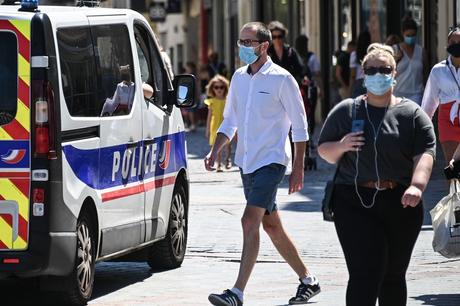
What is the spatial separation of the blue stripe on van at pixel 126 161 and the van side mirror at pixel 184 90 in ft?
0.91

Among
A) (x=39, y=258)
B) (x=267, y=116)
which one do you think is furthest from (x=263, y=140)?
(x=39, y=258)

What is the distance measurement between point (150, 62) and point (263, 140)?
6.49ft

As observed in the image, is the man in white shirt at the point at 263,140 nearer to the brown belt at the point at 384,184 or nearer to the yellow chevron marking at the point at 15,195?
the yellow chevron marking at the point at 15,195

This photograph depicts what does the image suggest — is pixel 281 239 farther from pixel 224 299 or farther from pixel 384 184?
pixel 384 184

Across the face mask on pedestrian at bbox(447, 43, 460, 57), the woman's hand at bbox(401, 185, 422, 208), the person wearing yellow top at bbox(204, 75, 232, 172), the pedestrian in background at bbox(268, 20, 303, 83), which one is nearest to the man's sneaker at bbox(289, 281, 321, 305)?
the woman's hand at bbox(401, 185, 422, 208)

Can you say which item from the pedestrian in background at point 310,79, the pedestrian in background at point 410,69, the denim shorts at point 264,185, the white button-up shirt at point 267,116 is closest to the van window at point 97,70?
the white button-up shirt at point 267,116

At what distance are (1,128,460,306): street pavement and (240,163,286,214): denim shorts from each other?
0.73 m

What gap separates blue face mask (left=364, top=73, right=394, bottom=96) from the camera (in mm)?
7852

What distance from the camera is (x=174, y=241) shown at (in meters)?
11.8

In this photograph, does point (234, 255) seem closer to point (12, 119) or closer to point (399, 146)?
point (12, 119)

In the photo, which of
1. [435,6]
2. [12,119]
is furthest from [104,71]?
[435,6]

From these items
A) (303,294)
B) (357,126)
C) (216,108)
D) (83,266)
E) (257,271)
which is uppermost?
(357,126)

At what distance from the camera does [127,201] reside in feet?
34.8

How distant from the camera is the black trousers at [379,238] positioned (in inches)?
303
